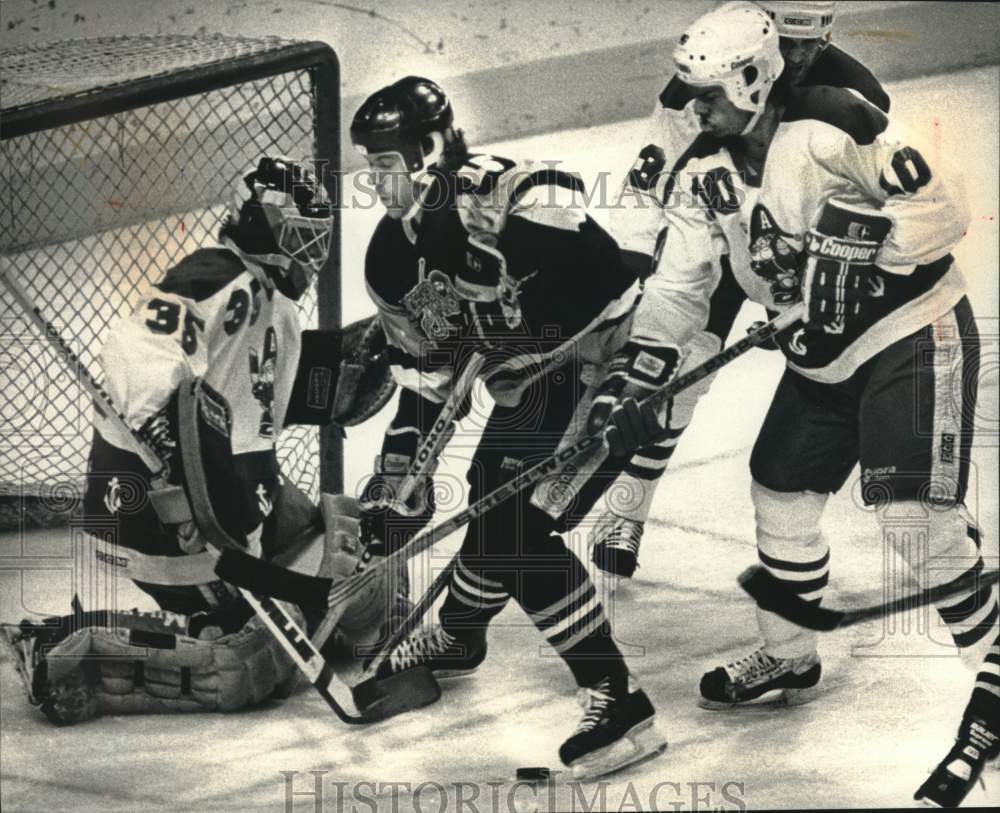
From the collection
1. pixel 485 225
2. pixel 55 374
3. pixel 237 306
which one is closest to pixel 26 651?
pixel 55 374

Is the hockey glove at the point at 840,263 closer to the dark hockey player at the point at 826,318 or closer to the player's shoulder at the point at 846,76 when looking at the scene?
the dark hockey player at the point at 826,318

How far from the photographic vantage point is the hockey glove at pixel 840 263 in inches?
147

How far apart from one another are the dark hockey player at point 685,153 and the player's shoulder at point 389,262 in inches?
16.6

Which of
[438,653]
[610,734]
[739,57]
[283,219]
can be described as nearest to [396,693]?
[438,653]

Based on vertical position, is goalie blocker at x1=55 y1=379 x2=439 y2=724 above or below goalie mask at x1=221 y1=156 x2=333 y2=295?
below

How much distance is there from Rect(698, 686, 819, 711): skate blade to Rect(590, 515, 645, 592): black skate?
1.08 feet

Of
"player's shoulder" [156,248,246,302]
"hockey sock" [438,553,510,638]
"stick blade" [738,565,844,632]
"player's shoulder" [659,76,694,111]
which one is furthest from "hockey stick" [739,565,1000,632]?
"player's shoulder" [156,248,246,302]

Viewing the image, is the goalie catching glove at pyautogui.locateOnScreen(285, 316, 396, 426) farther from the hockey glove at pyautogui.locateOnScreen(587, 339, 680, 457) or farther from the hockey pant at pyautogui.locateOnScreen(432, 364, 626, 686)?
the hockey glove at pyautogui.locateOnScreen(587, 339, 680, 457)

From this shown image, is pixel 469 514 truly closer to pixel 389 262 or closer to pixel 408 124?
pixel 389 262

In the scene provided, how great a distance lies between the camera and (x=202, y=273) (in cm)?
373

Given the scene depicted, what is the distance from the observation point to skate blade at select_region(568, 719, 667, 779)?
12.6ft

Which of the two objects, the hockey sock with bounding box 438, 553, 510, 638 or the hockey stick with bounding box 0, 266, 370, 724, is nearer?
the hockey stick with bounding box 0, 266, 370, 724

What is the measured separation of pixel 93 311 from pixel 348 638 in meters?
0.85

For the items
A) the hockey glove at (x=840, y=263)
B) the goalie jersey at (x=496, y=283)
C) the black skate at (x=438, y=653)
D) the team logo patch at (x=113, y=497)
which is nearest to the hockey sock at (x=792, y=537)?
the hockey glove at (x=840, y=263)
